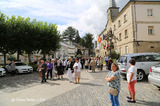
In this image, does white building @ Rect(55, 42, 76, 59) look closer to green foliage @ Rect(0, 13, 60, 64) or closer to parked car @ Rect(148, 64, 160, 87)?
green foliage @ Rect(0, 13, 60, 64)

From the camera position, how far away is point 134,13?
19.1 metres

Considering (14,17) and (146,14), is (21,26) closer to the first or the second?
(14,17)

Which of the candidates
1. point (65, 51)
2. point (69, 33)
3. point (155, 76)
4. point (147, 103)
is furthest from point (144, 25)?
point (69, 33)

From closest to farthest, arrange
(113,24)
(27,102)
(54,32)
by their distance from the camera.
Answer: (27,102) < (54,32) < (113,24)

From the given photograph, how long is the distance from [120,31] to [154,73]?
1981 cm

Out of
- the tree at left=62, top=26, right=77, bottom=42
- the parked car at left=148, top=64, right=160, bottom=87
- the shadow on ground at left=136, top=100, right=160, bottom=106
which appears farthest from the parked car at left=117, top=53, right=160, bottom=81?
the tree at left=62, top=26, right=77, bottom=42

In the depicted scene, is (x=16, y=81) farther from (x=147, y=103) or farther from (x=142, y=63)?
(x=142, y=63)

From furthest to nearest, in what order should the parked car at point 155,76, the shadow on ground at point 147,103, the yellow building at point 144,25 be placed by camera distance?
the yellow building at point 144,25, the parked car at point 155,76, the shadow on ground at point 147,103

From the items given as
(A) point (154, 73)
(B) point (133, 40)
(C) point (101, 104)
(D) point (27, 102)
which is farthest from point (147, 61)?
(B) point (133, 40)

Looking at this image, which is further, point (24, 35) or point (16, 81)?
point (24, 35)

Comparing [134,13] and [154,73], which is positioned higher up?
[134,13]

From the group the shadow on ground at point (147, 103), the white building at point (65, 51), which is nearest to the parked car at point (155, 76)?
the shadow on ground at point (147, 103)

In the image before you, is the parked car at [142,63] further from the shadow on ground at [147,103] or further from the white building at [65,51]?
the white building at [65,51]

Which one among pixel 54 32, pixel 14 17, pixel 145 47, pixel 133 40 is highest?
pixel 14 17
